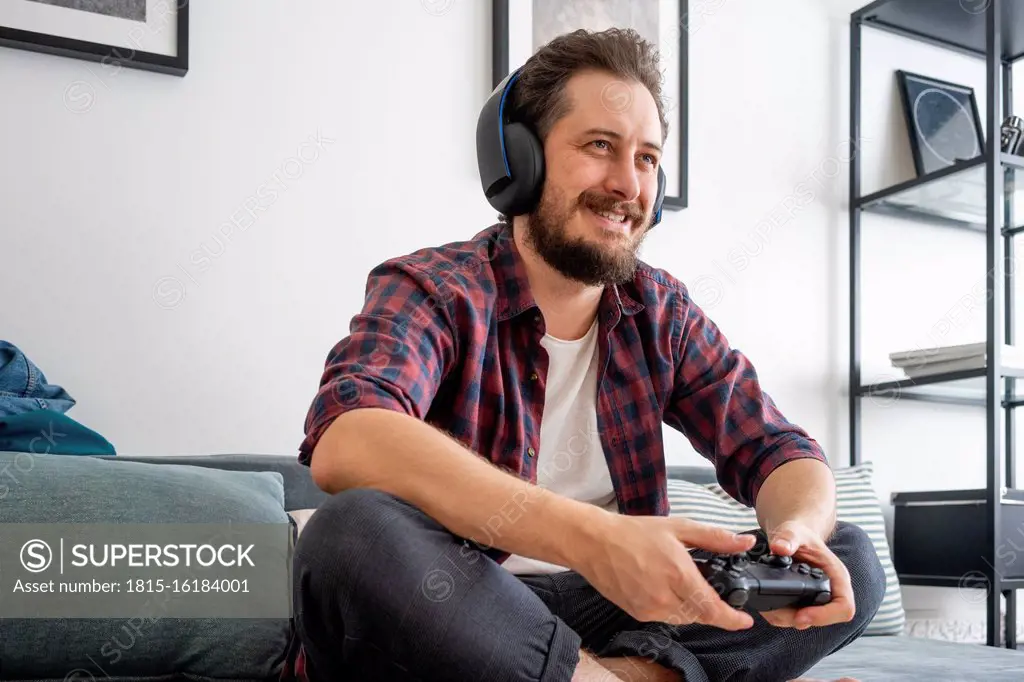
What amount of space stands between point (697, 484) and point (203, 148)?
3.52 ft

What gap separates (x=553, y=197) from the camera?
1.27 meters

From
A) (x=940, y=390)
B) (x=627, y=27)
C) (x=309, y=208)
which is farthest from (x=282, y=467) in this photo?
(x=940, y=390)

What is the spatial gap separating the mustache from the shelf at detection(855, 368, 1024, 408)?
1.19m

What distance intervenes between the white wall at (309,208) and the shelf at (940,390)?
0.05 m

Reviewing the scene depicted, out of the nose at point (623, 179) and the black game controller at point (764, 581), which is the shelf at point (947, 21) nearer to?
the nose at point (623, 179)

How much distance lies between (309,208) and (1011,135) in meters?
1.54

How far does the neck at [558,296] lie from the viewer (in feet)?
4.24

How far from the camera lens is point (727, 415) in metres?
1.27

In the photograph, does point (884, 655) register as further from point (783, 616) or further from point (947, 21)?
point (947, 21)

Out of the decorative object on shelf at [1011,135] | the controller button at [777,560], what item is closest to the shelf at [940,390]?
the decorative object on shelf at [1011,135]

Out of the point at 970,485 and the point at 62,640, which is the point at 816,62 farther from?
the point at 62,640

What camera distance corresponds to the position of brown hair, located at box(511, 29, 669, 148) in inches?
50.6

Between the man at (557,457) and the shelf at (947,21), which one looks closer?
the man at (557,457)

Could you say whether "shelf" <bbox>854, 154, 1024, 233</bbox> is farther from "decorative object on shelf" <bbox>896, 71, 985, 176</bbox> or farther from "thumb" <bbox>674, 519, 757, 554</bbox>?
"thumb" <bbox>674, 519, 757, 554</bbox>
